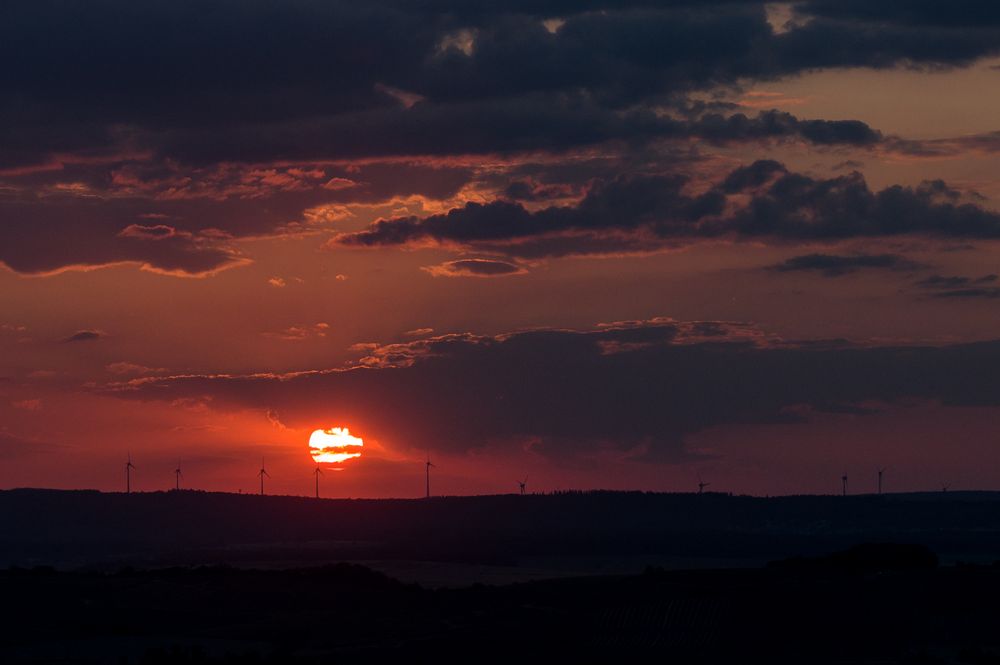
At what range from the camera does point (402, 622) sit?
265 feet

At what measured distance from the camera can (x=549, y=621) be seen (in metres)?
76.6

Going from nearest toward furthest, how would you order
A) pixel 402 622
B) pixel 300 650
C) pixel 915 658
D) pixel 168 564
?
pixel 915 658, pixel 300 650, pixel 402 622, pixel 168 564

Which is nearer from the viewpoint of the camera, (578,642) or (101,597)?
(578,642)

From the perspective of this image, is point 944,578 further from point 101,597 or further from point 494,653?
point 101,597

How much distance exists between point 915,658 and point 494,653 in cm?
1660

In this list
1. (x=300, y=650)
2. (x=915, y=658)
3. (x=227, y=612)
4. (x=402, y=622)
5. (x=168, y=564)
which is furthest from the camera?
(x=168, y=564)

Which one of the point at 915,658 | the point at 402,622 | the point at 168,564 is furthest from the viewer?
the point at 168,564

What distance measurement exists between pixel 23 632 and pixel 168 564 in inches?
4676

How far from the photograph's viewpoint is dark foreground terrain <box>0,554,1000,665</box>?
7106cm

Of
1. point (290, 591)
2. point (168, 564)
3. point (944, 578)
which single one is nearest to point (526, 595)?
point (290, 591)

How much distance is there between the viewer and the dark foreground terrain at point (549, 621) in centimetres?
7106

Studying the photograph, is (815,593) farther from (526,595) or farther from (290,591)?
(290,591)

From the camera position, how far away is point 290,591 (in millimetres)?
89375

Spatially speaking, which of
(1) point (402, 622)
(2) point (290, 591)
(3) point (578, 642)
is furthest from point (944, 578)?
(2) point (290, 591)
